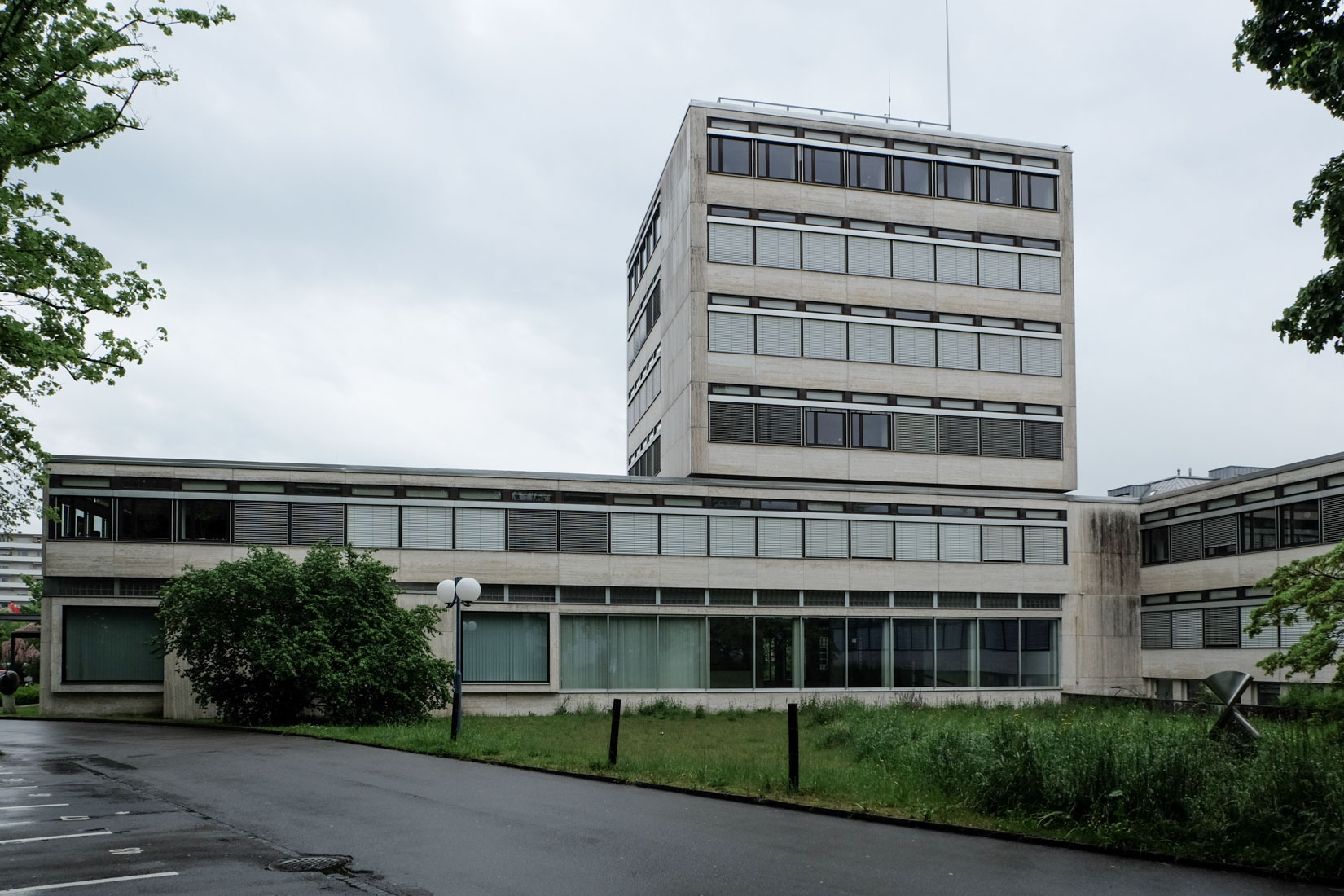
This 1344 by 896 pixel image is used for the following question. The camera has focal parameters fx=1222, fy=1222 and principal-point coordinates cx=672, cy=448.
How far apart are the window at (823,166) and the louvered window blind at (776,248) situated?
2122 mm

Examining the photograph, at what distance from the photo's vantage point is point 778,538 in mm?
38500

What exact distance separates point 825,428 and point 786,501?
318 cm

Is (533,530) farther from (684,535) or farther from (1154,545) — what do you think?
(1154,545)

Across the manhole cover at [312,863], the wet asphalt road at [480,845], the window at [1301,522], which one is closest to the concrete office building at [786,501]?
the window at [1301,522]

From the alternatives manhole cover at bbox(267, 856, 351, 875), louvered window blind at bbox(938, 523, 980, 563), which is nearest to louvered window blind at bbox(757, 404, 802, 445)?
louvered window blind at bbox(938, 523, 980, 563)

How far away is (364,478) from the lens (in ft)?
117

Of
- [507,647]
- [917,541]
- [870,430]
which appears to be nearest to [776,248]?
[870,430]

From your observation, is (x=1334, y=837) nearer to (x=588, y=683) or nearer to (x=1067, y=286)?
(x=588, y=683)

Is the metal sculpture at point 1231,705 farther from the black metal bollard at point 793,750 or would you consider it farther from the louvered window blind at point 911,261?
the louvered window blind at point 911,261

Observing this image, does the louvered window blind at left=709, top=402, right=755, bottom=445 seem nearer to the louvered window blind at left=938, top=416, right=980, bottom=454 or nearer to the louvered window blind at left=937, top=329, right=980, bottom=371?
the louvered window blind at left=938, top=416, right=980, bottom=454

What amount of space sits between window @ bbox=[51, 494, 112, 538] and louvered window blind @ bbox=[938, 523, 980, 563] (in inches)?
992

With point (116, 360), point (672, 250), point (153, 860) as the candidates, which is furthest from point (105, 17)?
point (672, 250)

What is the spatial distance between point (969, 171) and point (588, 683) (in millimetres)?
21907

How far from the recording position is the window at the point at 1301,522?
3303 centimetres
